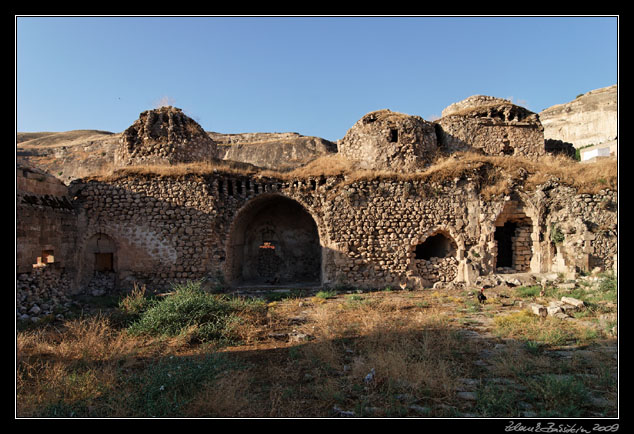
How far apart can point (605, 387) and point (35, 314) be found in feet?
38.9

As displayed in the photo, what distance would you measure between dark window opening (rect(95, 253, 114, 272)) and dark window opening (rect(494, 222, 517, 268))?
Answer: 1464 cm

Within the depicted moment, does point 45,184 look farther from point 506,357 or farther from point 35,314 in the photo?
point 506,357

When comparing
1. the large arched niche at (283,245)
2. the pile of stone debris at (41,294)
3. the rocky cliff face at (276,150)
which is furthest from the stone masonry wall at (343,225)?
the rocky cliff face at (276,150)

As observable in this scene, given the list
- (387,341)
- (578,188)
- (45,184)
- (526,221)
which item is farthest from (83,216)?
(578,188)

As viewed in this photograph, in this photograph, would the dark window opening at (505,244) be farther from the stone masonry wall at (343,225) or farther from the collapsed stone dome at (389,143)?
the collapsed stone dome at (389,143)

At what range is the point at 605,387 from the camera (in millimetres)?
4223

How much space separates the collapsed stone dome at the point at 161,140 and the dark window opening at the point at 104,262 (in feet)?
12.5

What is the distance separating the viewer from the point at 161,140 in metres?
13.7

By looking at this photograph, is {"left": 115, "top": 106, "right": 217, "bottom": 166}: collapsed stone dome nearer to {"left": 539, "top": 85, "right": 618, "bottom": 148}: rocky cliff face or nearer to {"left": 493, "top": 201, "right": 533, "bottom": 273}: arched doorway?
{"left": 493, "top": 201, "right": 533, "bottom": 273}: arched doorway

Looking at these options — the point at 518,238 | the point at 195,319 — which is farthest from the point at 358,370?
the point at 518,238

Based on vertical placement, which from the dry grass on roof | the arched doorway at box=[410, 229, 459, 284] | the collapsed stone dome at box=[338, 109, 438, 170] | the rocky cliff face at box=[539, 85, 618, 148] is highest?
the rocky cliff face at box=[539, 85, 618, 148]

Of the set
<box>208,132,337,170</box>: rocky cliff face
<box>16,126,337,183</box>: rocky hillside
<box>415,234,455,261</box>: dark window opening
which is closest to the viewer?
<box>415,234,455,261</box>: dark window opening

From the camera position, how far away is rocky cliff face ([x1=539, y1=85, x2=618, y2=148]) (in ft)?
116

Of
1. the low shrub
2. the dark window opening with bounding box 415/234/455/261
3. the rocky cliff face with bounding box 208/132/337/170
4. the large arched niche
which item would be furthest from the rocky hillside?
the low shrub
